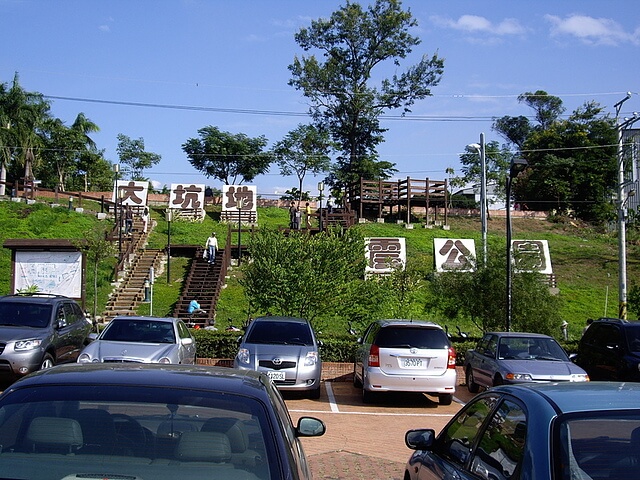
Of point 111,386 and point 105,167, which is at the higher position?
point 105,167

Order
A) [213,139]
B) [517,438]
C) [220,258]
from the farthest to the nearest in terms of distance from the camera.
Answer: [213,139] < [220,258] < [517,438]

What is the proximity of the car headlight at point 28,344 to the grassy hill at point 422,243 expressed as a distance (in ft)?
45.2

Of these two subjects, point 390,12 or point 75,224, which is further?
point 390,12

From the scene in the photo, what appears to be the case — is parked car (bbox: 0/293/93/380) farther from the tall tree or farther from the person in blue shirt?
the tall tree

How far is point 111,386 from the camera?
4.28m

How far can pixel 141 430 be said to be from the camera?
416cm

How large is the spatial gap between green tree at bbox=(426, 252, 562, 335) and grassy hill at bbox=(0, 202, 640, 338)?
16.3 ft

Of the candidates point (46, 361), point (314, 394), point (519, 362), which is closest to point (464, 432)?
point (519, 362)

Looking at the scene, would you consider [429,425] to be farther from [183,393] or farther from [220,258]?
[220,258]

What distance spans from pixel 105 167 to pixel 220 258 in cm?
3763

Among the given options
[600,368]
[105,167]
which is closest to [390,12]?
[105,167]

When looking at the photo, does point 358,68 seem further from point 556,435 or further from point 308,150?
point 556,435

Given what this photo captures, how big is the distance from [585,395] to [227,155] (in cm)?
6548

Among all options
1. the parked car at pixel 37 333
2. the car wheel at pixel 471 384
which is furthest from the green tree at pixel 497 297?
the parked car at pixel 37 333
